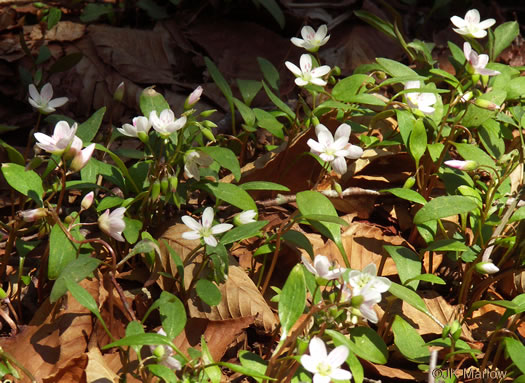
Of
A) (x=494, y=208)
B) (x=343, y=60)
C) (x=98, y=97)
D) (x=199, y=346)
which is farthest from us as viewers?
(x=343, y=60)

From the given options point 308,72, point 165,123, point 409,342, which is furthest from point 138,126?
point 409,342

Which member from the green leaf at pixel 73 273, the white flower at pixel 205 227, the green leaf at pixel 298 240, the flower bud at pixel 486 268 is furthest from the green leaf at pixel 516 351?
the green leaf at pixel 73 273

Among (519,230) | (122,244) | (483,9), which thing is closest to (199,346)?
(122,244)

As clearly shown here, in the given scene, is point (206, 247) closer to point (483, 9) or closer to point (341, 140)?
point (341, 140)

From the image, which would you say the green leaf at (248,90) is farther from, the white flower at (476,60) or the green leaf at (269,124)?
the white flower at (476,60)

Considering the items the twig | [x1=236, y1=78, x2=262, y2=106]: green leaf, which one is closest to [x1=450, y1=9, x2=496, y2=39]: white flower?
the twig
